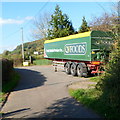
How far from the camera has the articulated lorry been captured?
42.9 ft

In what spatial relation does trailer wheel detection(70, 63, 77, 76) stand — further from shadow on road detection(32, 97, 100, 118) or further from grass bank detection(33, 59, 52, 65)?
grass bank detection(33, 59, 52, 65)

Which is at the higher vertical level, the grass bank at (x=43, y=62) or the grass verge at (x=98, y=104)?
the grass bank at (x=43, y=62)

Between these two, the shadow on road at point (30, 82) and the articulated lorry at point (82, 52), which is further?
the articulated lorry at point (82, 52)

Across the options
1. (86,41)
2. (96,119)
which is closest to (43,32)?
(86,41)

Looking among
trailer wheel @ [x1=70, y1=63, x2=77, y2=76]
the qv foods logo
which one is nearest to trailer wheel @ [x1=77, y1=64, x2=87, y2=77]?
trailer wheel @ [x1=70, y1=63, x2=77, y2=76]

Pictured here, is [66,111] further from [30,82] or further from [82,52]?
[82,52]

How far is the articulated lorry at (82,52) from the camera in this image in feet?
42.9

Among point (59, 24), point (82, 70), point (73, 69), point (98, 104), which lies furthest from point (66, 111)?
point (59, 24)

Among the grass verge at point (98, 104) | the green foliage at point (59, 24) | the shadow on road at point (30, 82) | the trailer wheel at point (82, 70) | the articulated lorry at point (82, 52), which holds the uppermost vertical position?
the green foliage at point (59, 24)

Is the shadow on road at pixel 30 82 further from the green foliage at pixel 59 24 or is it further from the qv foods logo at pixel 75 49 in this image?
the green foliage at pixel 59 24

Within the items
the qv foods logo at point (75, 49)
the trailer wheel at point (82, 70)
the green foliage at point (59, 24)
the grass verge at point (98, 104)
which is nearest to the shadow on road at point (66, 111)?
the grass verge at point (98, 104)

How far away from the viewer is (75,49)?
15.1 m

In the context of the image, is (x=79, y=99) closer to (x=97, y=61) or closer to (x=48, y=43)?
(x=97, y=61)

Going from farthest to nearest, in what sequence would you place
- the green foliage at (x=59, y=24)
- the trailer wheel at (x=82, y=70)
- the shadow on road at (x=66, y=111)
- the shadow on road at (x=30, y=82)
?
the green foliage at (x=59, y=24) < the trailer wheel at (x=82, y=70) < the shadow on road at (x=30, y=82) < the shadow on road at (x=66, y=111)
